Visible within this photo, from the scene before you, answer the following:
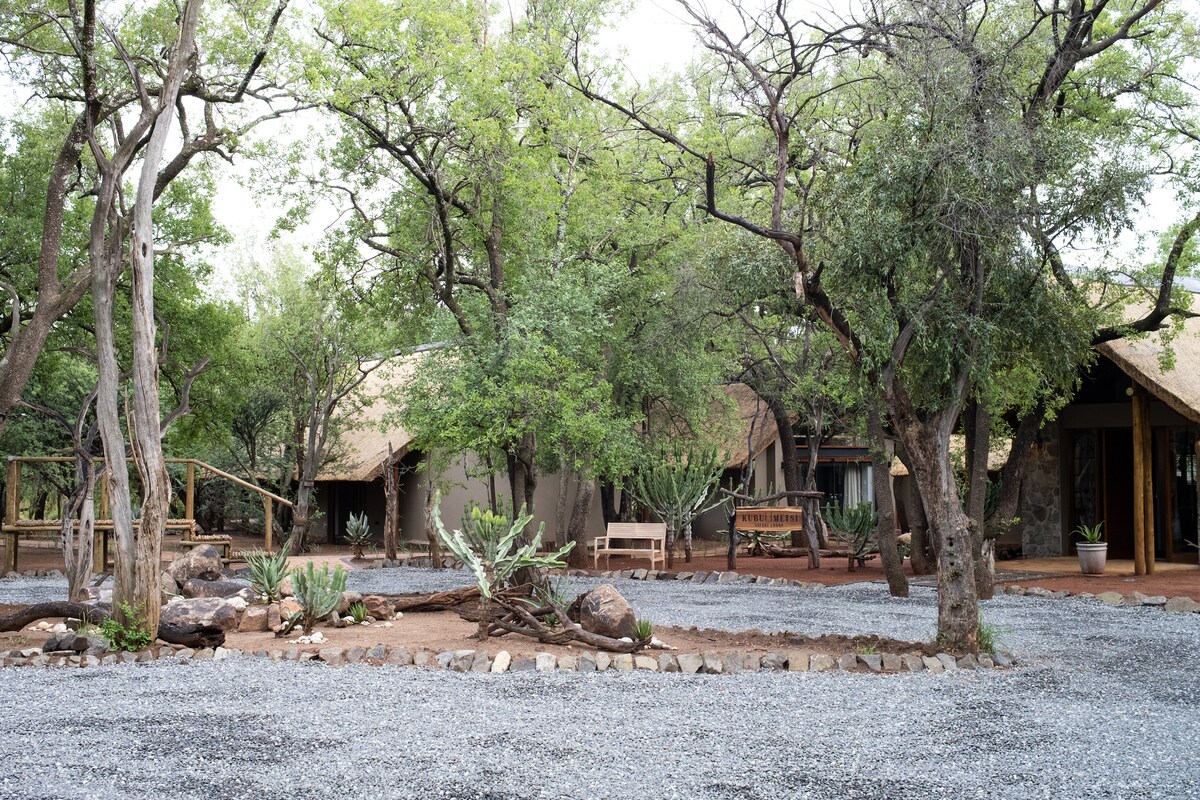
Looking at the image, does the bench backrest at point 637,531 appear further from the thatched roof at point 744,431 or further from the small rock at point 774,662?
the small rock at point 774,662

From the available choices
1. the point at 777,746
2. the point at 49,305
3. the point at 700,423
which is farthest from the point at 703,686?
the point at 700,423

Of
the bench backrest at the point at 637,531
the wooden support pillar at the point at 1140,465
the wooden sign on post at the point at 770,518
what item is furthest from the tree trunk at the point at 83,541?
the wooden support pillar at the point at 1140,465

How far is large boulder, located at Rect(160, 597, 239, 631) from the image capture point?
29.7 feet

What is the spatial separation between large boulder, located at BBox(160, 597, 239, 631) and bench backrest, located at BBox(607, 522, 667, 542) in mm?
8089

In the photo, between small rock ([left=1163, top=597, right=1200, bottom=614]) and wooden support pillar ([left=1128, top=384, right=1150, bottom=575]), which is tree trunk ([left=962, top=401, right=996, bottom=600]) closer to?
small rock ([left=1163, top=597, right=1200, bottom=614])

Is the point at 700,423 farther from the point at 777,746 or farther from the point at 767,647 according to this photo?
the point at 777,746

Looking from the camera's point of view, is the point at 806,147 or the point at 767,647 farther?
the point at 806,147

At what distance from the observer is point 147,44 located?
42.1ft

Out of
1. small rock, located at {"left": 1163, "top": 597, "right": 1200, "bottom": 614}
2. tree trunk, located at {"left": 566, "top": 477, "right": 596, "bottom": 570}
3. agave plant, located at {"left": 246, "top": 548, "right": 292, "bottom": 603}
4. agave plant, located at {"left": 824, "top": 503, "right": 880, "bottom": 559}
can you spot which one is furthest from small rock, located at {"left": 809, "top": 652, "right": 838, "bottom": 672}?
tree trunk, located at {"left": 566, "top": 477, "right": 596, "bottom": 570}

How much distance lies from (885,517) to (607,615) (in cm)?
523

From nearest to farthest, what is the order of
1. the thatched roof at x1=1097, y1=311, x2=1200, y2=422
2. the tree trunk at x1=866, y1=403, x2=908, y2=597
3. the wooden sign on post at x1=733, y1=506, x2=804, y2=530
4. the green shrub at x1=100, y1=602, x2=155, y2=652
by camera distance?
the green shrub at x1=100, y1=602, x2=155, y2=652 < the tree trunk at x1=866, y1=403, x2=908, y2=597 < the thatched roof at x1=1097, y1=311, x2=1200, y2=422 < the wooden sign on post at x1=733, y1=506, x2=804, y2=530

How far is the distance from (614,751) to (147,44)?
1134 cm

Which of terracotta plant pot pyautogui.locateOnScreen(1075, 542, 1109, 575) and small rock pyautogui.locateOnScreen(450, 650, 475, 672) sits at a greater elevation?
terracotta plant pot pyautogui.locateOnScreen(1075, 542, 1109, 575)

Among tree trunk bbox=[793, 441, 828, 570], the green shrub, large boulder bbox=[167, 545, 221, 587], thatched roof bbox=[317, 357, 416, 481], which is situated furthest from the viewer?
thatched roof bbox=[317, 357, 416, 481]
